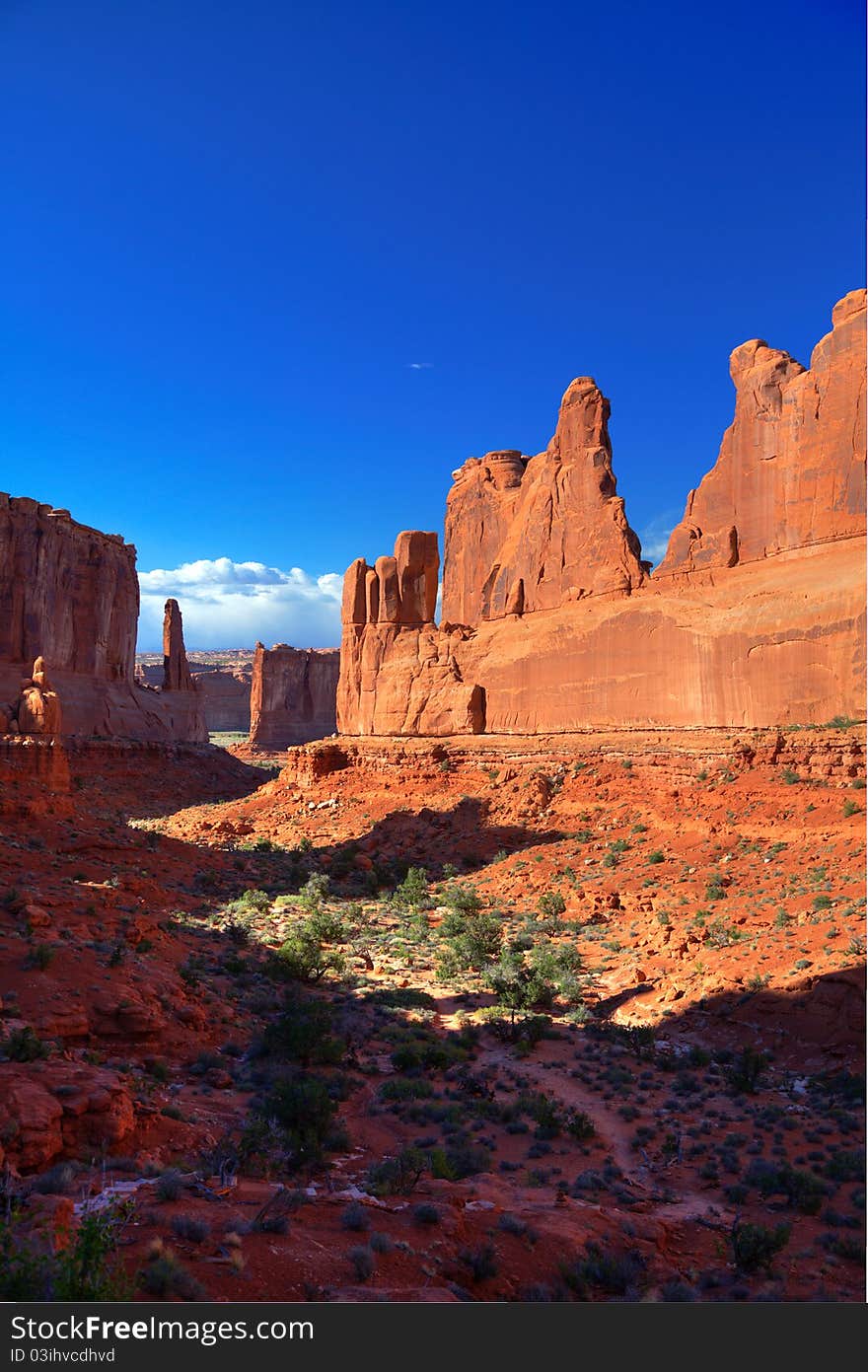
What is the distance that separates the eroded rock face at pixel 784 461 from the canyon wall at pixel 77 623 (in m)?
40.4

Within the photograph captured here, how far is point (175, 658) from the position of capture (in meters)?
69.5

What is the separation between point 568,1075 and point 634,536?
25090mm

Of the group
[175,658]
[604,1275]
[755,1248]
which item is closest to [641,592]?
[755,1248]

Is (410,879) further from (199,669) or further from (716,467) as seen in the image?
(199,669)

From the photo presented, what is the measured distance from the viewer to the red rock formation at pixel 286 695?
90.9 metres

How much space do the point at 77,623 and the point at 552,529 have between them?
3954 cm

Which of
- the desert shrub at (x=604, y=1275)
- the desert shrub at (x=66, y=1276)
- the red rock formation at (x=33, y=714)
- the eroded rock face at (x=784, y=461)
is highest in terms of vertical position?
the eroded rock face at (x=784, y=461)

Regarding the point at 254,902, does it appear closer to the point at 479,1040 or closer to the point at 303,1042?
the point at 479,1040

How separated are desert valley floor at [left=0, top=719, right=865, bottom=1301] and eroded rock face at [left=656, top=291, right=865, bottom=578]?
7165 millimetres

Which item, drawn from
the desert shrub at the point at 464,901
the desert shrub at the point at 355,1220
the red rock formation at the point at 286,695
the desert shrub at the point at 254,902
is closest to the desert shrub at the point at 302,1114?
the desert shrub at the point at 355,1220

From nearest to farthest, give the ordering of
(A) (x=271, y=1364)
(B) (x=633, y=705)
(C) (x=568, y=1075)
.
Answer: (A) (x=271, y=1364), (C) (x=568, y=1075), (B) (x=633, y=705)

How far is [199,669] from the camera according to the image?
13625 cm

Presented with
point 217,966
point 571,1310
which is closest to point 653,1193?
point 571,1310

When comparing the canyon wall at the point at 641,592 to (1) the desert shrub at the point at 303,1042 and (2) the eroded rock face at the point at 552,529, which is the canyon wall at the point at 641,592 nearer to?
(2) the eroded rock face at the point at 552,529
